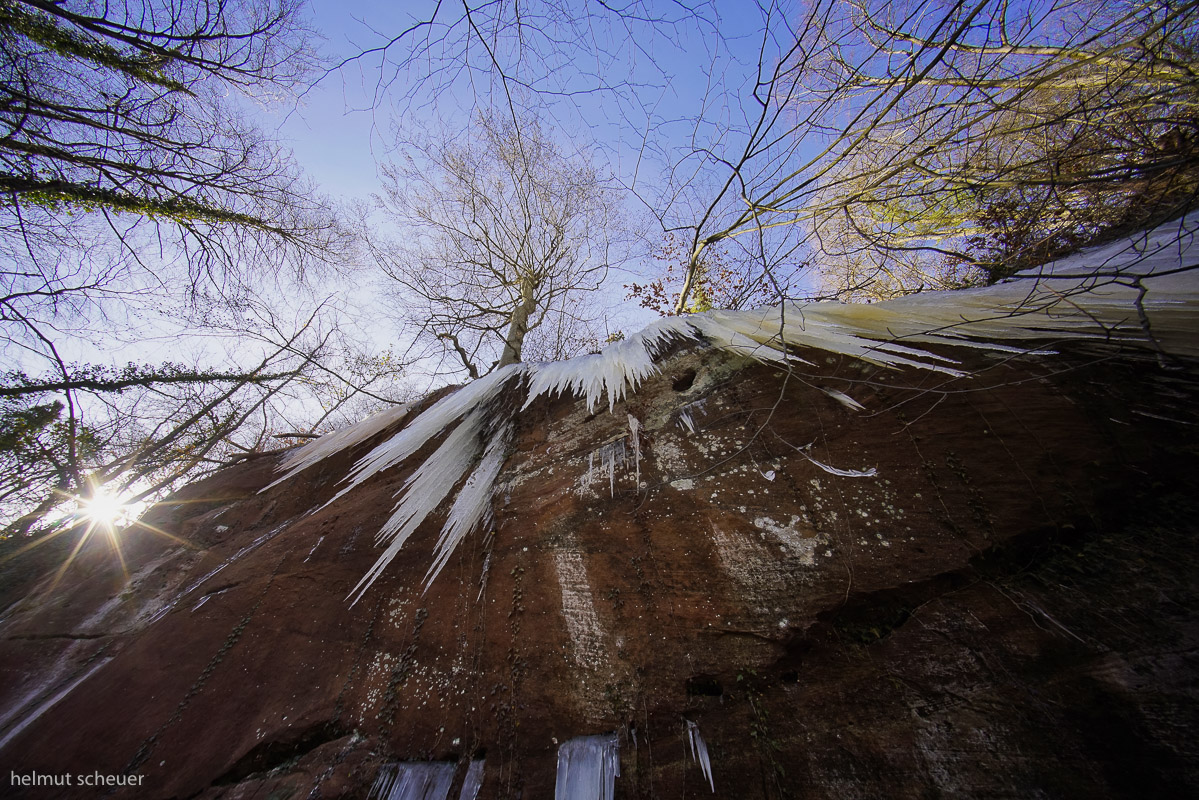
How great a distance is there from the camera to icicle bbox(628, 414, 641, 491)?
1883 mm

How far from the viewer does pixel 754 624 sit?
1366 mm

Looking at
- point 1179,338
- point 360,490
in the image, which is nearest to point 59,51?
point 360,490

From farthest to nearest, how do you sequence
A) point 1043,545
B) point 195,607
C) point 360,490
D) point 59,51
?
point 59,51, point 360,490, point 195,607, point 1043,545

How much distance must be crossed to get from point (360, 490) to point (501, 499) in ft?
4.65

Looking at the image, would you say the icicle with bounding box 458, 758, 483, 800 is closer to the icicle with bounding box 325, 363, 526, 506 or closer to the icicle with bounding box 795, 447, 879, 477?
the icicle with bounding box 795, 447, 879, 477

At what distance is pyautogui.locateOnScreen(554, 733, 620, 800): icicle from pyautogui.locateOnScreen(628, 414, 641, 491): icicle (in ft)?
3.16

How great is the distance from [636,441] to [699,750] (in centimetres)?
123

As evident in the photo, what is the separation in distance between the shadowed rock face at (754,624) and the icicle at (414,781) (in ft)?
0.15

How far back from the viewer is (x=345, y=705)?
1.69 m

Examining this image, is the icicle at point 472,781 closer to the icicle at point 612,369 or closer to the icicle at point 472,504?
the icicle at point 472,504

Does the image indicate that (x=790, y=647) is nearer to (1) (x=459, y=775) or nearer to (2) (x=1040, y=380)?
(1) (x=459, y=775)

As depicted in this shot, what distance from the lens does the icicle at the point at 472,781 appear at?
134cm

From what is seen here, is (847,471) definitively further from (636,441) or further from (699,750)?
(699,750)

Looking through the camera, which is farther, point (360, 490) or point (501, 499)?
point (360, 490)
